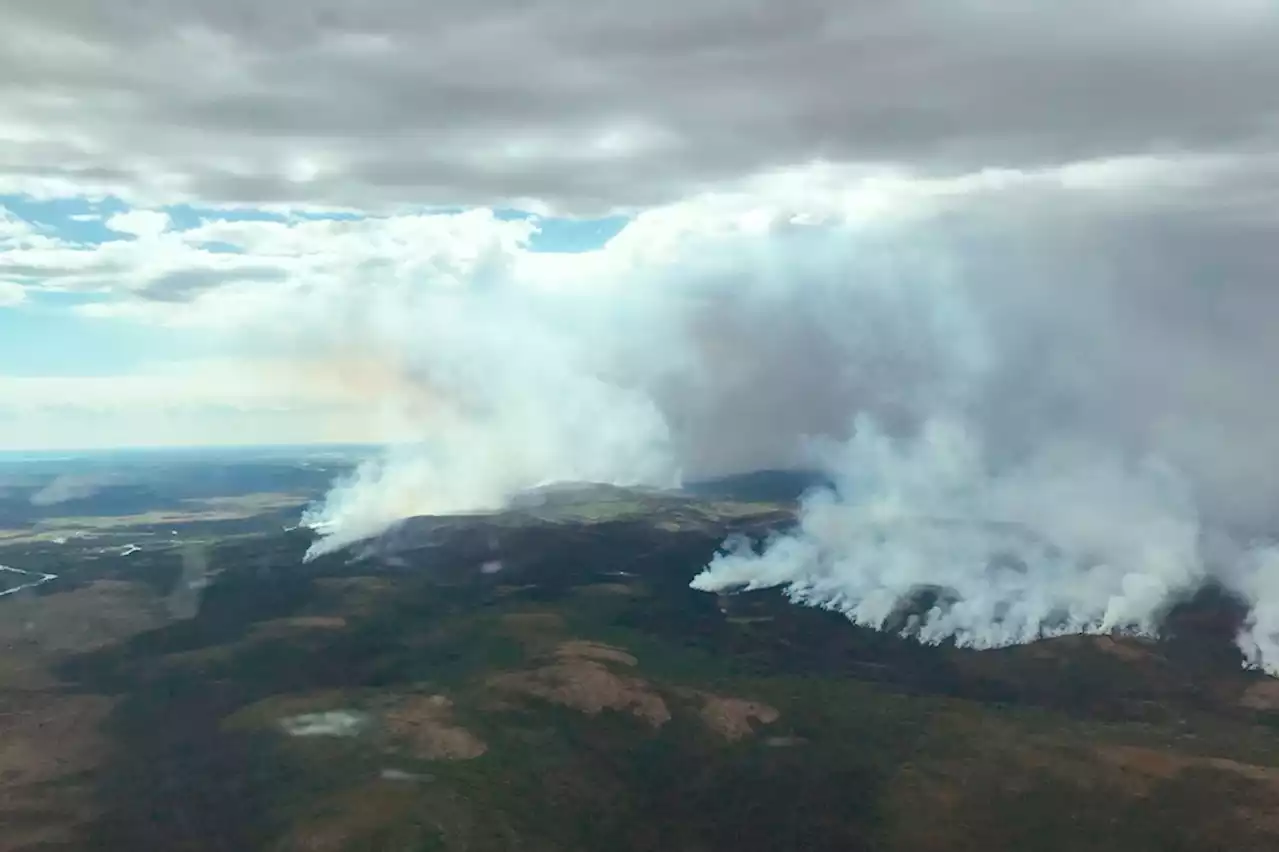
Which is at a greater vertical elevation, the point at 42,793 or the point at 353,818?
the point at 42,793

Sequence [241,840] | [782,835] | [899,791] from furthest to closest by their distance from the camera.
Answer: [899,791]
[782,835]
[241,840]

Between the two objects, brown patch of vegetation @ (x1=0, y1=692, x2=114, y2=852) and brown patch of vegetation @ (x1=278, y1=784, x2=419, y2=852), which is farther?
brown patch of vegetation @ (x1=0, y1=692, x2=114, y2=852)

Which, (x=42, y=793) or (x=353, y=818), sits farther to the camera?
(x=42, y=793)

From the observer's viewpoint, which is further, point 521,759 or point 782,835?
point 521,759

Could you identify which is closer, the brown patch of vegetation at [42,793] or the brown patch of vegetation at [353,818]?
the brown patch of vegetation at [353,818]

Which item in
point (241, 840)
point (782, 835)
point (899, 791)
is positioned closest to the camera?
point (241, 840)

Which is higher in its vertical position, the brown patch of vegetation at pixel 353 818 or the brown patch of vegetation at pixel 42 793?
the brown patch of vegetation at pixel 42 793

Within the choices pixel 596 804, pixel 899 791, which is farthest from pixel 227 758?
pixel 899 791

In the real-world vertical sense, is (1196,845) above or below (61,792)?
below

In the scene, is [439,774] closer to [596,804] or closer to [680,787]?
[596,804]

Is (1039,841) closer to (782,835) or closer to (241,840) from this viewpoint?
(782,835)

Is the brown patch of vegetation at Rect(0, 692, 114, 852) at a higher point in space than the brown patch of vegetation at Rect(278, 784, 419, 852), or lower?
higher
